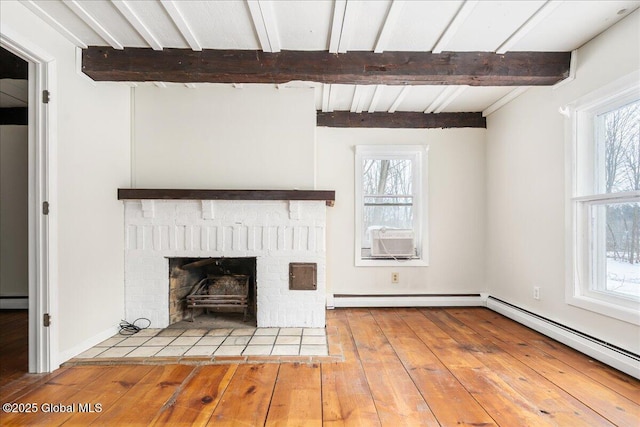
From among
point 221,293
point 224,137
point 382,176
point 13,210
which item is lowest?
point 221,293

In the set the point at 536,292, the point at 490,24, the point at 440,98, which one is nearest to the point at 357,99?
the point at 440,98

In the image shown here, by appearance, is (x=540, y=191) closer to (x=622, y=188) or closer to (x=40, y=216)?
(x=622, y=188)

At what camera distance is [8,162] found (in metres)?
3.78

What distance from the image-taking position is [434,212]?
4051 mm

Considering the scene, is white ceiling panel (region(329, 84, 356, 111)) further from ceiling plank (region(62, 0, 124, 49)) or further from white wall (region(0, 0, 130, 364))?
white wall (region(0, 0, 130, 364))

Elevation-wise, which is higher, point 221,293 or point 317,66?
point 317,66

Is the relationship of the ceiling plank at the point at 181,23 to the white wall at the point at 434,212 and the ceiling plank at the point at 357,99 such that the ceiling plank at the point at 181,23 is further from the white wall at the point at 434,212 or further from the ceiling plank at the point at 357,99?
the white wall at the point at 434,212

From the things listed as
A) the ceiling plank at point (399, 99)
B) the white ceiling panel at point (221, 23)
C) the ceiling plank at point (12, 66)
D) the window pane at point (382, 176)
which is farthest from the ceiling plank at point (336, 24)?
the ceiling plank at point (12, 66)

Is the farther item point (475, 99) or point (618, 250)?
point (475, 99)

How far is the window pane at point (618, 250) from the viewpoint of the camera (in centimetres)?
228

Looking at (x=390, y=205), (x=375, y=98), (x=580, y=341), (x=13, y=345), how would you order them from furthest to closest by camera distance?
(x=390, y=205), (x=375, y=98), (x=13, y=345), (x=580, y=341)

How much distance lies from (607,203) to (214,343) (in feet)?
10.1

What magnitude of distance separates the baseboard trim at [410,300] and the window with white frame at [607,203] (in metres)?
1.39

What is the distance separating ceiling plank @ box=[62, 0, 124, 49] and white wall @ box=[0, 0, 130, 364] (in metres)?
0.28
